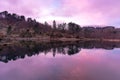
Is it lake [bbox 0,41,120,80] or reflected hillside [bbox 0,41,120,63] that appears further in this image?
reflected hillside [bbox 0,41,120,63]

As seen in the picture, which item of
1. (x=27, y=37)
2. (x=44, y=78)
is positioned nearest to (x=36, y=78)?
(x=44, y=78)

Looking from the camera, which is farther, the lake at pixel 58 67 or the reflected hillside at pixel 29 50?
the reflected hillside at pixel 29 50

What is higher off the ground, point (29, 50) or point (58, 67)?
point (58, 67)

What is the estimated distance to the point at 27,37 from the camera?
150 metres

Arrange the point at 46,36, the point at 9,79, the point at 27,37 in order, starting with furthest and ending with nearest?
the point at 46,36 → the point at 27,37 → the point at 9,79

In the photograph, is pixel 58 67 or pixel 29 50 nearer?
pixel 58 67

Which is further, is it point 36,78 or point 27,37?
point 27,37

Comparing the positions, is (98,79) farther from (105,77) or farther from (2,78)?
(2,78)

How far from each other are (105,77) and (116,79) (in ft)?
5.03

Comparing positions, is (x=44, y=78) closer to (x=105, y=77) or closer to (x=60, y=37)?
(x=105, y=77)

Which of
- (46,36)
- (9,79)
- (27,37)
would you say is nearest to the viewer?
(9,79)

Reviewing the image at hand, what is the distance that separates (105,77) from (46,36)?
136646mm

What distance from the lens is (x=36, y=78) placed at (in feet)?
85.1

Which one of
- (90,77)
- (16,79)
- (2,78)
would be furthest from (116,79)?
(2,78)
